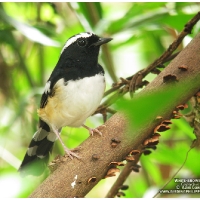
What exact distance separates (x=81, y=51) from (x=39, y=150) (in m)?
0.75

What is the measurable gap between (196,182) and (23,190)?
93cm

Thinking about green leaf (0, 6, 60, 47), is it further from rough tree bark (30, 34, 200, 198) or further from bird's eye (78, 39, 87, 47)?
rough tree bark (30, 34, 200, 198)

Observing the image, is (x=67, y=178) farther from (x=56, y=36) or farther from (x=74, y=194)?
(x=56, y=36)

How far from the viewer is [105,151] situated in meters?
1.53

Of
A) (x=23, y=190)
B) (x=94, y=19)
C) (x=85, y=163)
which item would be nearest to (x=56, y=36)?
(x=94, y=19)

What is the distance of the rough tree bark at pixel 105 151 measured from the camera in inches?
58.6

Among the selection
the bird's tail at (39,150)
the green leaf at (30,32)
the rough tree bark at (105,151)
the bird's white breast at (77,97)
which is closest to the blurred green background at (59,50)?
the green leaf at (30,32)

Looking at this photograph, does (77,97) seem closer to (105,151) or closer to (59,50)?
(105,151)

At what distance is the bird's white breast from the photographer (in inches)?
87.0

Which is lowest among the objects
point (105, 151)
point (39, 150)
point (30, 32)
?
point (39, 150)

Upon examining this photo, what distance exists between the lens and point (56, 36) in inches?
103

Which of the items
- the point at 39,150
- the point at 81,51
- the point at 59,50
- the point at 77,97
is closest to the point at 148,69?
the point at 77,97

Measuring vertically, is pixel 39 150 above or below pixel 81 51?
below

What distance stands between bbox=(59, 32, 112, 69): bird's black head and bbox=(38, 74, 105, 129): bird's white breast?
0.46ft
